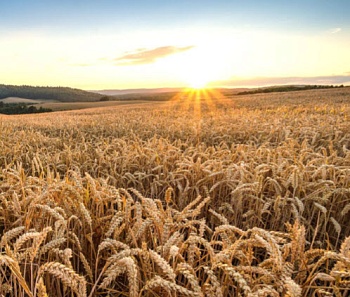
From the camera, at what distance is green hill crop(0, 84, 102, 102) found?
107m

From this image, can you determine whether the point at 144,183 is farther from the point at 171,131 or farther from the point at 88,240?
the point at 171,131

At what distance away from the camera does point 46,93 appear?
11275 cm

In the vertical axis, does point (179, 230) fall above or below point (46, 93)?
below

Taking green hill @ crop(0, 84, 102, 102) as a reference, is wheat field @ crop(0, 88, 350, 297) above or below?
below

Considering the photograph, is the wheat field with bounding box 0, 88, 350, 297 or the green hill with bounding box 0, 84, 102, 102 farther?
the green hill with bounding box 0, 84, 102, 102

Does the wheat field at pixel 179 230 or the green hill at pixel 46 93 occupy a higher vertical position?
the green hill at pixel 46 93

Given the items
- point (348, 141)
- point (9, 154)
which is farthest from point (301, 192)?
point (9, 154)

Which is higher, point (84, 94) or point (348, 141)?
point (84, 94)

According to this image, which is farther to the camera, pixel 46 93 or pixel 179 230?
pixel 46 93

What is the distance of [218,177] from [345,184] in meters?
1.16

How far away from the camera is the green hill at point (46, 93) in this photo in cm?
10681

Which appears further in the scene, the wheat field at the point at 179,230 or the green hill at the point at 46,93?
the green hill at the point at 46,93

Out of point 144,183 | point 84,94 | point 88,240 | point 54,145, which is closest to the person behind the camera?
point 88,240

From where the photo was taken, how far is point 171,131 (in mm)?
6773
